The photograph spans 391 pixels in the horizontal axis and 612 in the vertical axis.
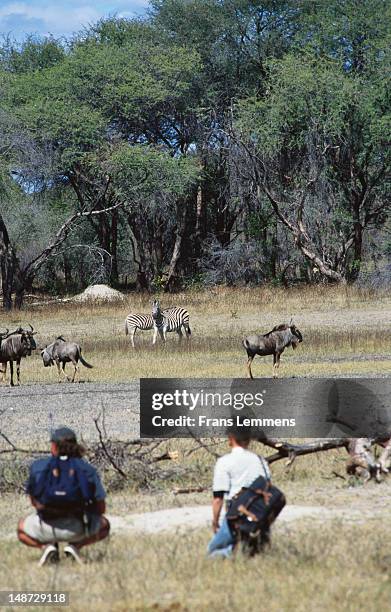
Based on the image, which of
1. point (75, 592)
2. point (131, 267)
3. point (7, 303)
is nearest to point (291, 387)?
point (75, 592)

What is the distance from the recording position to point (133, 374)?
28.2m

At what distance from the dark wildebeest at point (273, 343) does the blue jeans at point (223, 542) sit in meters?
16.6

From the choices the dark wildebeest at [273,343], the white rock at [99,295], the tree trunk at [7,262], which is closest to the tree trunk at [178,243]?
the white rock at [99,295]

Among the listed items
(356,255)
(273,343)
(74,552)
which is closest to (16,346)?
(273,343)

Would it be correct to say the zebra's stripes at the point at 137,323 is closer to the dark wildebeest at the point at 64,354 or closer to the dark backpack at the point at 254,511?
the dark wildebeest at the point at 64,354

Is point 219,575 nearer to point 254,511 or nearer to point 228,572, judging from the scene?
point 228,572

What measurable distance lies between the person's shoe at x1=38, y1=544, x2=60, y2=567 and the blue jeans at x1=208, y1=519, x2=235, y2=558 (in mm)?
1351

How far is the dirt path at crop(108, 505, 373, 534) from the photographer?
11359 millimetres

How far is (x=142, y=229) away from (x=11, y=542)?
56.4 metres

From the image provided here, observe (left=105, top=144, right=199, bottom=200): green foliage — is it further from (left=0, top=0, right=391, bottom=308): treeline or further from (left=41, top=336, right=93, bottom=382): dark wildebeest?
(left=41, top=336, right=93, bottom=382): dark wildebeest

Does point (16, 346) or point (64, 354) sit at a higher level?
point (16, 346)

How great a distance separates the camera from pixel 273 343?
27.1m

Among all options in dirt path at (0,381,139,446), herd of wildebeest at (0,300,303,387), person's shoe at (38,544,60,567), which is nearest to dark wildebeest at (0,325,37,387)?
herd of wildebeest at (0,300,303,387)

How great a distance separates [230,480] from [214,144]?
5474 cm
